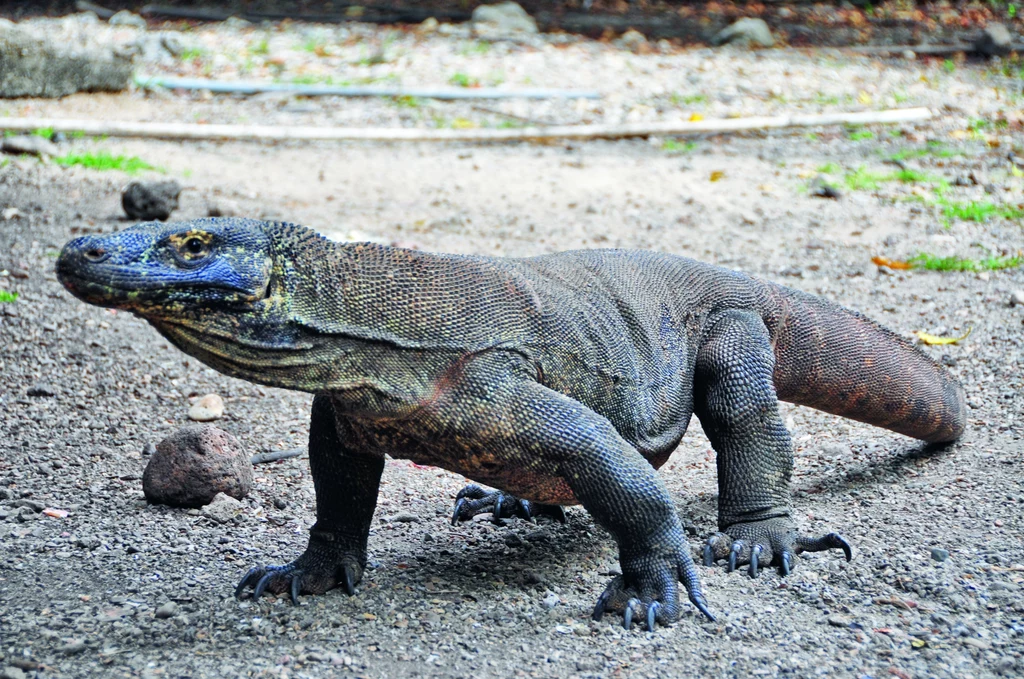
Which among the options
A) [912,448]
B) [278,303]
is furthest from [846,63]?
[278,303]

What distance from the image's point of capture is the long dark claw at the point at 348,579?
378 centimetres

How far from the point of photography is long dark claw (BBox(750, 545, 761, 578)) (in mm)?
3998

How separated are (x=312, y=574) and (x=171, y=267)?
130 cm

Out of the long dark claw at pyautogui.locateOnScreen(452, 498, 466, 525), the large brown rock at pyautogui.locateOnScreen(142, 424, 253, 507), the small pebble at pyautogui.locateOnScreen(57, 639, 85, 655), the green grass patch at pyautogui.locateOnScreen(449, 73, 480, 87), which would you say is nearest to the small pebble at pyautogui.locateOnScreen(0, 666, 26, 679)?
the small pebble at pyautogui.locateOnScreen(57, 639, 85, 655)

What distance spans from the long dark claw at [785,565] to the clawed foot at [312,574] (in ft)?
5.03

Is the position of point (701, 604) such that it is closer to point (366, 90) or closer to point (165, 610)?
point (165, 610)

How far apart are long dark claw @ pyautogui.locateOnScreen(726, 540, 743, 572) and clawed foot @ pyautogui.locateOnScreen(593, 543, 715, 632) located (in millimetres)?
501

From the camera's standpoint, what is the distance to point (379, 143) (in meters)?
12.2

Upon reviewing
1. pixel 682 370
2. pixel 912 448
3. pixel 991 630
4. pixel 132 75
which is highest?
pixel 682 370

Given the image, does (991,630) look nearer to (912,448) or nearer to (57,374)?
(912,448)

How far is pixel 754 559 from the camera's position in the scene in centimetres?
403

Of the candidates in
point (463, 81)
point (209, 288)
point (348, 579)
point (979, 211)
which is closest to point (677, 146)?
point (463, 81)

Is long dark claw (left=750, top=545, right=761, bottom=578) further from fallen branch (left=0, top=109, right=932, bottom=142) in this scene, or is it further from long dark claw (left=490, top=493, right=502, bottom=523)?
fallen branch (left=0, top=109, right=932, bottom=142)

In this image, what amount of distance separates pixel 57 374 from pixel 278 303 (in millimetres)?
3228
